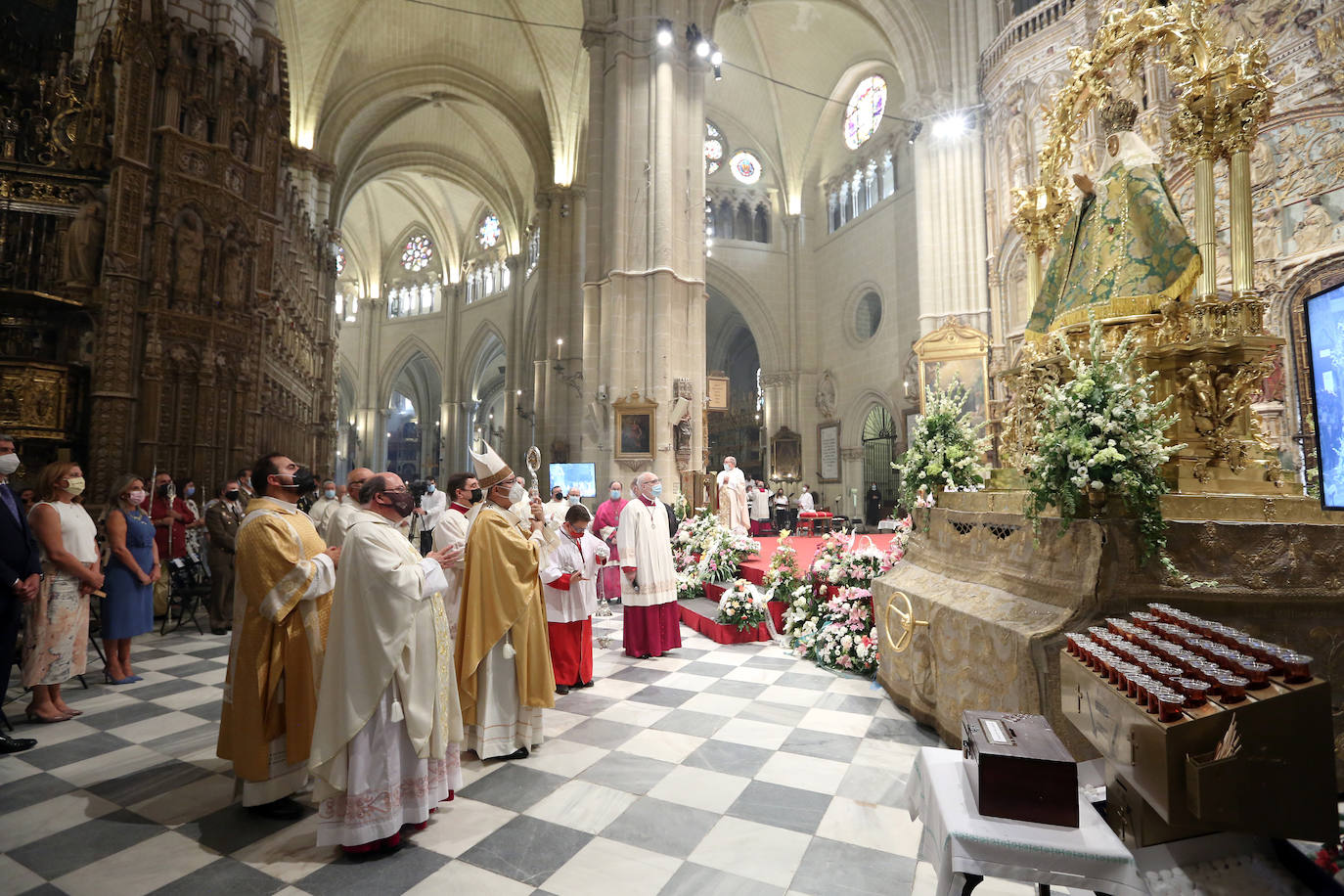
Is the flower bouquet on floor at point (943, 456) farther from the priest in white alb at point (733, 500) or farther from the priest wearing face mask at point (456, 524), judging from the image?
the priest in white alb at point (733, 500)

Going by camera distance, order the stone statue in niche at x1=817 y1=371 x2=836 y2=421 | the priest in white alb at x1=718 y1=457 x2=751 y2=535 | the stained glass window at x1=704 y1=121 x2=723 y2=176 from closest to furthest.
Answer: the priest in white alb at x1=718 y1=457 x2=751 y2=535
the stone statue in niche at x1=817 y1=371 x2=836 y2=421
the stained glass window at x1=704 y1=121 x2=723 y2=176

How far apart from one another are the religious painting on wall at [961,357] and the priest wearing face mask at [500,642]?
11.4 meters

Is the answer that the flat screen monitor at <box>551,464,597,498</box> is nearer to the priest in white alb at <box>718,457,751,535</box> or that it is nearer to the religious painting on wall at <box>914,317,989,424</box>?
the priest in white alb at <box>718,457,751,535</box>

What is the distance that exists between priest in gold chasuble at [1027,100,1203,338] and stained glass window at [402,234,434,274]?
116 ft

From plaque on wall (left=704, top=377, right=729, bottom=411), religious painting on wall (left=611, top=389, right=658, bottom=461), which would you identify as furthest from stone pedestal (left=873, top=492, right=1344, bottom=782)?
plaque on wall (left=704, top=377, right=729, bottom=411)

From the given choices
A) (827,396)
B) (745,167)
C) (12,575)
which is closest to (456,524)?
(12,575)

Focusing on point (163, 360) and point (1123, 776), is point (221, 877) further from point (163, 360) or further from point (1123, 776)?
point (163, 360)

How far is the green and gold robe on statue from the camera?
3.83m

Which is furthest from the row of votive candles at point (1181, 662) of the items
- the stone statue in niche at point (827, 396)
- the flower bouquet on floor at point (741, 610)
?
the stone statue in niche at point (827, 396)

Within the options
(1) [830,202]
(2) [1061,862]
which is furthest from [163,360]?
(1) [830,202]

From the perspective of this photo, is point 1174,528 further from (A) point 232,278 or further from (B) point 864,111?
(B) point 864,111

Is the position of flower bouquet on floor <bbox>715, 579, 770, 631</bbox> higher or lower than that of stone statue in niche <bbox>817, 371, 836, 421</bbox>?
lower

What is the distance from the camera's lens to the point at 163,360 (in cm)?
866

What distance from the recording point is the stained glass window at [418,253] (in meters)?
35.4
